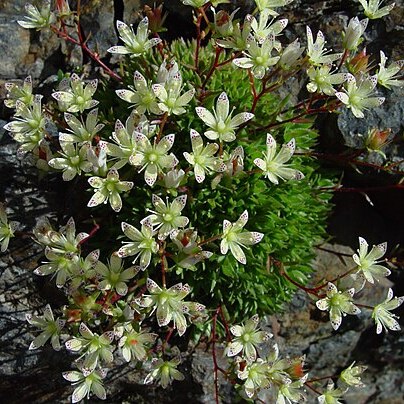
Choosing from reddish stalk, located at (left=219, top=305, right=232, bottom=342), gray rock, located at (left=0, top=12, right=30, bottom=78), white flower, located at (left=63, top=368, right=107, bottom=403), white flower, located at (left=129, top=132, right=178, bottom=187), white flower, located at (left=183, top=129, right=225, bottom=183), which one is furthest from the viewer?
gray rock, located at (left=0, top=12, right=30, bottom=78)

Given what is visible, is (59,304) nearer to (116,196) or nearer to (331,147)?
(116,196)

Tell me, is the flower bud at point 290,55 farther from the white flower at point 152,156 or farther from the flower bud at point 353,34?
the white flower at point 152,156

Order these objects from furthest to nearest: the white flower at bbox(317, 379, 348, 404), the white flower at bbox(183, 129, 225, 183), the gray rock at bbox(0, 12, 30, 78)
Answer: the gray rock at bbox(0, 12, 30, 78) < the white flower at bbox(317, 379, 348, 404) < the white flower at bbox(183, 129, 225, 183)

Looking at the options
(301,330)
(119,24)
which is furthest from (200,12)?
(301,330)

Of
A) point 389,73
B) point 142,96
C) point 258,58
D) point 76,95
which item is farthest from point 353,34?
point 76,95

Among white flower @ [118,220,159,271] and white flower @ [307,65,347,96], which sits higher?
white flower @ [307,65,347,96]

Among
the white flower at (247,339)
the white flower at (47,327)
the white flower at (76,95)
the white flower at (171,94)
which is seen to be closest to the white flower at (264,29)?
the white flower at (171,94)

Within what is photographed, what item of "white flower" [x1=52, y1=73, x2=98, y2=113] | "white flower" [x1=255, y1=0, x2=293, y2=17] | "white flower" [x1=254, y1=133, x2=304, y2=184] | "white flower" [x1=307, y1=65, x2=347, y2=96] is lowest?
"white flower" [x1=254, y1=133, x2=304, y2=184]

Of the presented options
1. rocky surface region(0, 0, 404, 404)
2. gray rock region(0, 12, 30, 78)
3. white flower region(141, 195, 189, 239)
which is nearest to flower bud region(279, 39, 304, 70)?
white flower region(141, 195, 189, 239)

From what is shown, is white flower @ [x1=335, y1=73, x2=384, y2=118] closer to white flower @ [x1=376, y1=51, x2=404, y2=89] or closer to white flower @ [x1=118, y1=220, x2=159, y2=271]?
white flower @ [x1=376, y1=51, x2=404, y2=89]
